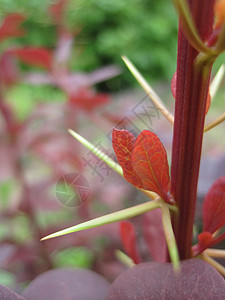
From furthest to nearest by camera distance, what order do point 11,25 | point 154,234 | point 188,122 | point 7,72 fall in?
point 7,72 < point 11,25 < point 154,234 < point 188,122

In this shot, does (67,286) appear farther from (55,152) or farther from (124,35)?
(124,35)

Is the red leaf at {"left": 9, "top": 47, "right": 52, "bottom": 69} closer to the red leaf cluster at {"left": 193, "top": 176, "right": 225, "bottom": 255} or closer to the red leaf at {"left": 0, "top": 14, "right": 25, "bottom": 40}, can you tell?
the red leaf at {"left": 0, "top": 14, "right": 25, "bottom": 40}

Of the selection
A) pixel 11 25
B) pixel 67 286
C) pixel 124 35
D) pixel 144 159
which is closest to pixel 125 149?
pixel 144 159

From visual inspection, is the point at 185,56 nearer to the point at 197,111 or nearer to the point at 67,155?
the point at 197,111

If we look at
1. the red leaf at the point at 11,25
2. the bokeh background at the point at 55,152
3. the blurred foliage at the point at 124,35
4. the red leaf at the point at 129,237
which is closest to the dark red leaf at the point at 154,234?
the red leaf at the point at 129,237

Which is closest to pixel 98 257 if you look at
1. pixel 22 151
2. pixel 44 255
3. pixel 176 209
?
pixel 44 255

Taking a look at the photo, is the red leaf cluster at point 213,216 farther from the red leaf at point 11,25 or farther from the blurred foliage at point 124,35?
the blurred foliage at point 124,35
